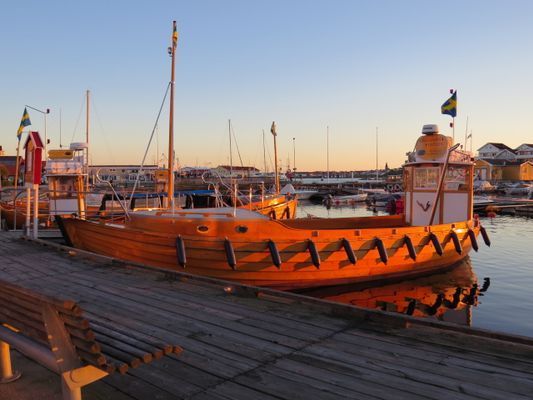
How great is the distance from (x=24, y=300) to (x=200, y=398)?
1.56 metres

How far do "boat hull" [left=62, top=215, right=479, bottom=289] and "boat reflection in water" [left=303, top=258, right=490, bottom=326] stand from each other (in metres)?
0.34

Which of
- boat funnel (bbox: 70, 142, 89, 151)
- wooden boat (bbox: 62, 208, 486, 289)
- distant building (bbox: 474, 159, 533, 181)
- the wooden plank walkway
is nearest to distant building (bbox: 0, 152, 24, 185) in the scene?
boat funnel (bbox: 70, 142, 89, 151)

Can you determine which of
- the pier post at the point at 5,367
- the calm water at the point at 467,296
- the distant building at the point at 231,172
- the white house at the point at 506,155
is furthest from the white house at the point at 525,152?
the pier post at the point at 5,367

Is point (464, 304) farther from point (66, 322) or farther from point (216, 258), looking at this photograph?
point (66, 322)

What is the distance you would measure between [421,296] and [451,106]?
8856mm

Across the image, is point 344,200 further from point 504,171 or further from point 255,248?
point 504,171

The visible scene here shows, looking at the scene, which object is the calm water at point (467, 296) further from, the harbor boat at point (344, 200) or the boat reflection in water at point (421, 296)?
the harbor boat at point (344, 200)

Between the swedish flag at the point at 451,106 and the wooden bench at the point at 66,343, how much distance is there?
1691 cm

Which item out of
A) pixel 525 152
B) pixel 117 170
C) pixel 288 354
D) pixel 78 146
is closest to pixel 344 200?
pixel 117 170

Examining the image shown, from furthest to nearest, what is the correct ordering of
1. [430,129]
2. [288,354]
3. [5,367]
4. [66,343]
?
[430,129] → [288,354] → [5,367] → [66,343]

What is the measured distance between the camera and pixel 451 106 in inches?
691

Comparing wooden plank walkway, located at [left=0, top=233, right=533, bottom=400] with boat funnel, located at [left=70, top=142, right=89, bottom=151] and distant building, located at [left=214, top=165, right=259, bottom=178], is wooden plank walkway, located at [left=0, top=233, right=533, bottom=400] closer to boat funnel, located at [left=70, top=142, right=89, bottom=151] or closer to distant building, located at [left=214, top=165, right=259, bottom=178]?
boat funnel, located at [left=70, top=142, right=89, bottom=151]

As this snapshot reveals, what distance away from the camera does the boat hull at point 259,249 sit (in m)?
10.3

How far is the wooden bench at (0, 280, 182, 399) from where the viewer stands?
2.88 m
